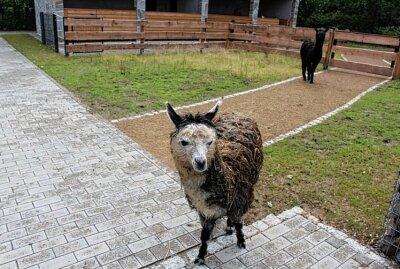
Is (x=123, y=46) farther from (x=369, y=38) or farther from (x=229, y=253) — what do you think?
(x=229, y=253)

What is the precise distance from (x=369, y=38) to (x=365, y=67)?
1197 mm

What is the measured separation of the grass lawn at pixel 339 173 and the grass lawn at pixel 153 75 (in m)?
3.54

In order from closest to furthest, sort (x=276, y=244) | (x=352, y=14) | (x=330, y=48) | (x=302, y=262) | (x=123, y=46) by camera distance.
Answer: (x=302, y=262) → (x=276, y=244) → (x=330, y=48) → (x=123, y=46) → (x=352, y=14)

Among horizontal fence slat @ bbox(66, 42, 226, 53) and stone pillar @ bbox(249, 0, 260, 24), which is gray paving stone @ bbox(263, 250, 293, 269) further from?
stone pillar @ bbox(249, 0, 260, 24)

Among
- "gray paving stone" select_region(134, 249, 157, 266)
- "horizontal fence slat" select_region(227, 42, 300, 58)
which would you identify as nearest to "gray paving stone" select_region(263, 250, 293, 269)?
"gray paving stone" select_region(134, 249, 157, 266)

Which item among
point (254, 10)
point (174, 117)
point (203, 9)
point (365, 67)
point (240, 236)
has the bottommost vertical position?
point (240, 236)

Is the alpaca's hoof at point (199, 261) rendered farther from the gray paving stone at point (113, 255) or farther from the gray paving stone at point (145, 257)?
→ the gray paving stone at point (113, 255)

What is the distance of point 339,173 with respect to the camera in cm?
549

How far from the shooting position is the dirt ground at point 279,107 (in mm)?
6776

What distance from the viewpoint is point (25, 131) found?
671 cm

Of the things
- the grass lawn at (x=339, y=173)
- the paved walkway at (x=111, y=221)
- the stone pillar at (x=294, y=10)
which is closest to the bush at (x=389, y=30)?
the stone pillar at (x=294, y=10)

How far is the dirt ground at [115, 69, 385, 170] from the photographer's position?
678 centimetres

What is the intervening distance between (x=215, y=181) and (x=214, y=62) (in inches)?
473

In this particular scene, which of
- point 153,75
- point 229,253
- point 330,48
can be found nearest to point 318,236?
point 229,253
